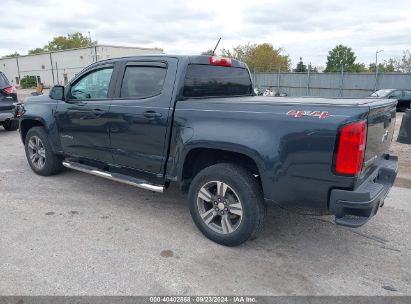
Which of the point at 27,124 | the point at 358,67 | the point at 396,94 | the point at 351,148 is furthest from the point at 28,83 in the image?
the point at 358,67

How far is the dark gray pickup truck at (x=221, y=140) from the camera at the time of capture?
107 inches

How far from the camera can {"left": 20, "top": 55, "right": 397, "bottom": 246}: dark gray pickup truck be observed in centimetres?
272

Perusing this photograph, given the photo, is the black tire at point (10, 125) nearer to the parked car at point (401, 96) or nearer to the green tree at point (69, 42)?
the parked car at point (401, 96)

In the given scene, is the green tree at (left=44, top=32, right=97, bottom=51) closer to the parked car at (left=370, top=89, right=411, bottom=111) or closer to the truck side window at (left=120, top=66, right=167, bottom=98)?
the parked car at (left=370, top=89, right=411, bottom=111)

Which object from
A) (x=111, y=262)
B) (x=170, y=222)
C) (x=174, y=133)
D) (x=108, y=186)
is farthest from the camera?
(x=108, y=186)

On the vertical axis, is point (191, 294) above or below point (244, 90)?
below

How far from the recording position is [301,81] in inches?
1077

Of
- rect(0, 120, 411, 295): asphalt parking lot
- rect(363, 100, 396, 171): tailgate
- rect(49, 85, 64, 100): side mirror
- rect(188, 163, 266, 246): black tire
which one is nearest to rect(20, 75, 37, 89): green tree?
rect(49, 85, 64, 100): side mirror

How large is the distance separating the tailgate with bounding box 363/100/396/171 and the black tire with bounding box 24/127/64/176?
442 centimetres

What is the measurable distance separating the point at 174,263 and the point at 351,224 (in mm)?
1556

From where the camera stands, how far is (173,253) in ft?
10.8

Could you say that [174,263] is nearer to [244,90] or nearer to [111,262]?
[111,262]

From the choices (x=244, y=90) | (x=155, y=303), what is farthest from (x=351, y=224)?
(x=244, y=90)

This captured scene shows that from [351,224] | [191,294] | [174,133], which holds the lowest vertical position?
[191,294]
